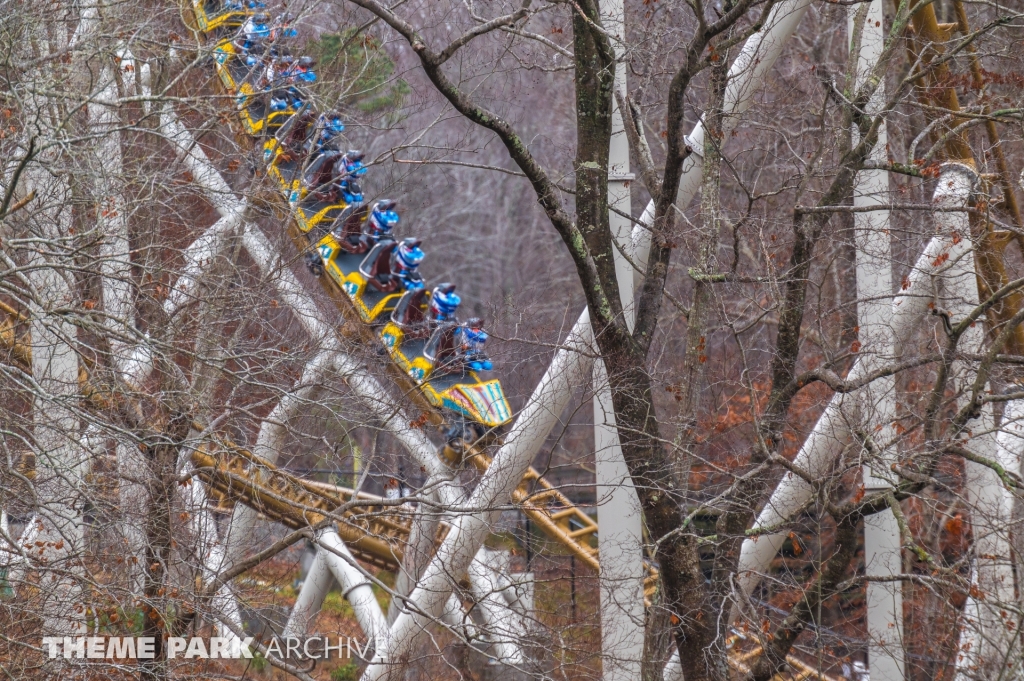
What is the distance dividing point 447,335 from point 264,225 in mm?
2042

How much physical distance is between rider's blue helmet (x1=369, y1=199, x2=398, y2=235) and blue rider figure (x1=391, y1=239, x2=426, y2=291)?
0.30 m

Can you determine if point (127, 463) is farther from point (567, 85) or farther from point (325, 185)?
point (567, 85)

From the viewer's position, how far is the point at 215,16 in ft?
35.1

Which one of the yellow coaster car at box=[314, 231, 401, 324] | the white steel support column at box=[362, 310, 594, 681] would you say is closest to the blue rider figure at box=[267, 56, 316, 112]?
the yellow coaster car at box=[314, 231, 401, 324]

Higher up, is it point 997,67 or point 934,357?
point 997,67

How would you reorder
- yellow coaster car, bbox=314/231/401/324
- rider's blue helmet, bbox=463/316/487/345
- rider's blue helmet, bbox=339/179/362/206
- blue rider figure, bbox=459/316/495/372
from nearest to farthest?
1. blue rider figure, bbox=459/316/495/372
2. rider's blue helmet, bbox=463/316/487/345
3. rider's blue helmet, bbox=339/179/362/206
4. yellow coaster car, bbox=314/231/401/324

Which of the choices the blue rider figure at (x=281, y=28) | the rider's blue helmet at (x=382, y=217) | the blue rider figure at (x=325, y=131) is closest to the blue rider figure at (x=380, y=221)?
the rider's blue helmet at (x=382, y=217)

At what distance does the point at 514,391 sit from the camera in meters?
9.73

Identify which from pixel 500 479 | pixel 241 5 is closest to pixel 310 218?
pixel 241 5

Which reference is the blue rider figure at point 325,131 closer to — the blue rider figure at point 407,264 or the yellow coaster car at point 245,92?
the yellow coaster car at point 245,92

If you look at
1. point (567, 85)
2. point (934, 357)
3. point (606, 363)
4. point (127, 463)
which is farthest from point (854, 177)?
point (567, 85)

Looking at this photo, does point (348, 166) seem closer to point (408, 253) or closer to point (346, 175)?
point (346, 175)

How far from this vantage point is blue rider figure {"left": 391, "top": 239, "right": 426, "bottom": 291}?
1138 centimetres

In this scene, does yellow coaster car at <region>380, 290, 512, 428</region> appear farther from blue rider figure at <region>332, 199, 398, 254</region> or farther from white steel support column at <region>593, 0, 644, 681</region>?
white steel support column at <region>593, 0, 644, 681</region>
